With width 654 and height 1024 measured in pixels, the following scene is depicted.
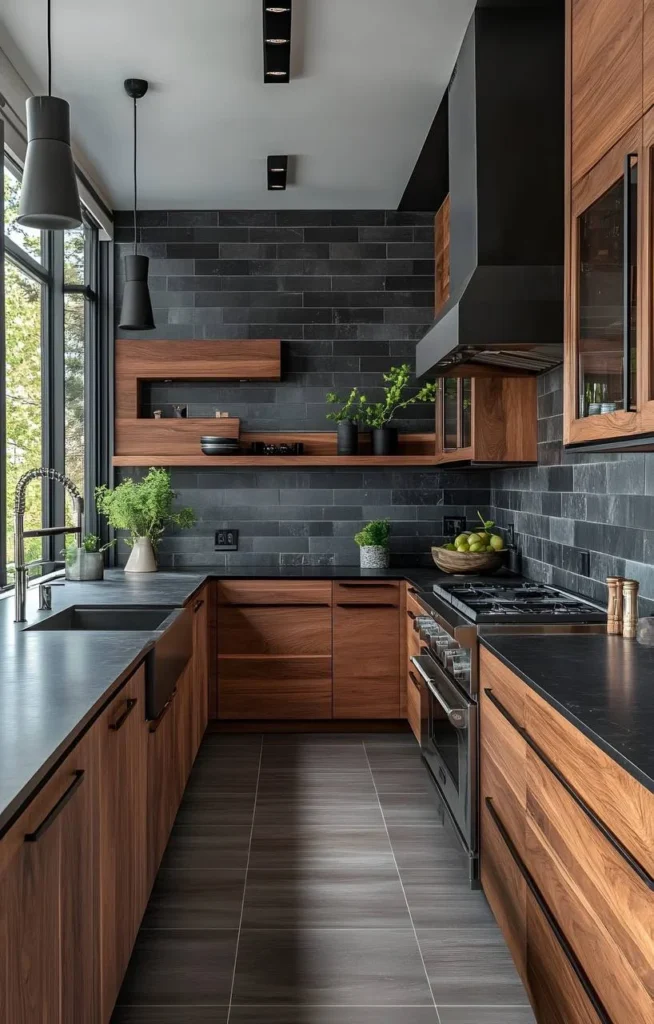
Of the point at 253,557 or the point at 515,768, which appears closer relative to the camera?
the point at 515,768

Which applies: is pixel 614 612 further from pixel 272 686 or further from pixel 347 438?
pixel 347 438

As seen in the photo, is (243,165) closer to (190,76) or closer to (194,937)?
(190,76)

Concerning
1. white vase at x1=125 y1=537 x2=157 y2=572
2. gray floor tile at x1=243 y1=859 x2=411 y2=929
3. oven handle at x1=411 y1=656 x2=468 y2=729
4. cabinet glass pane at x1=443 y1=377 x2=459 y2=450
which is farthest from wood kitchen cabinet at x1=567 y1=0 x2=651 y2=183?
white vase at x1=125 y1=537 x2=157 y2=572

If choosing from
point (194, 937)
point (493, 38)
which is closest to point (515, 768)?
point (194, 937)

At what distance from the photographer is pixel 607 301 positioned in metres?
2.15

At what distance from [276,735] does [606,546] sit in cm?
226

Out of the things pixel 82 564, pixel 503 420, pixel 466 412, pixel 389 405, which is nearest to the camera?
pixel 503 420

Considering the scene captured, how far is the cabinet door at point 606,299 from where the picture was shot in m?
1.96

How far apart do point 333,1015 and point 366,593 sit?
2567 mm

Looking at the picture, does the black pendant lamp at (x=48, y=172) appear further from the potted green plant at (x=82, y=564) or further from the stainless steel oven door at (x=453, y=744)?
the potted green plant at (x=82, y=564)

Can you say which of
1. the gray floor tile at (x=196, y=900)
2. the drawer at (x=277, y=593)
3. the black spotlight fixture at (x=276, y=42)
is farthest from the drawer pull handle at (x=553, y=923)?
the black spotlight fixture at (x=276, y=42)

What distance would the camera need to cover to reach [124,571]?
4.81 meters

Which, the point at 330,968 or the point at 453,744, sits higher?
the point at 453,744

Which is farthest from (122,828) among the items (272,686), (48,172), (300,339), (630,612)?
(300,339)
